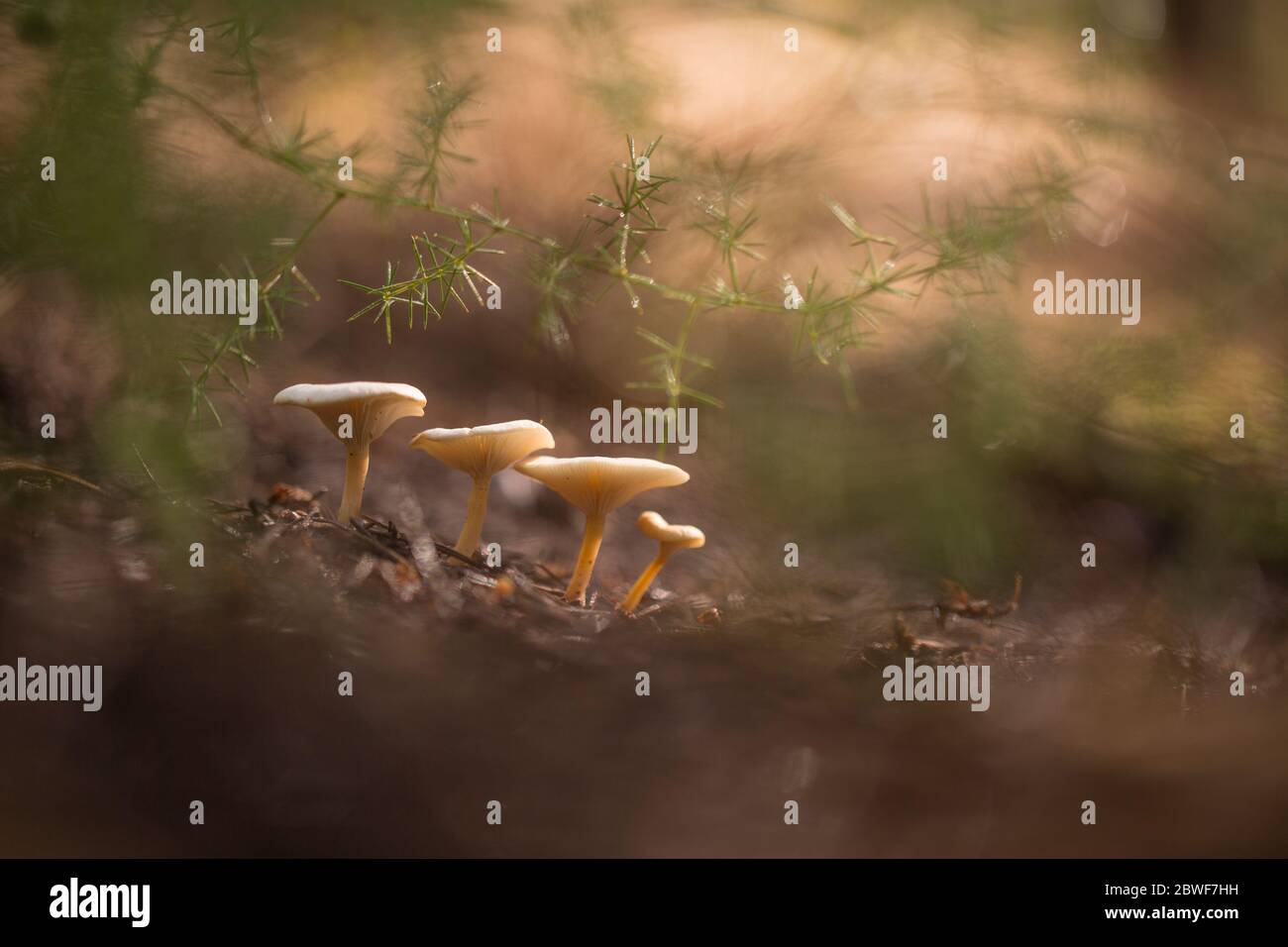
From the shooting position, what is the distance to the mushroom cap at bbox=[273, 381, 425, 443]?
0.97 metres

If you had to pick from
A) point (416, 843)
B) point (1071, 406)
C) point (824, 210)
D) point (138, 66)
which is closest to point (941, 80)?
point (824, 210)

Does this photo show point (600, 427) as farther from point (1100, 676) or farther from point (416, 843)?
point (1100, 676)

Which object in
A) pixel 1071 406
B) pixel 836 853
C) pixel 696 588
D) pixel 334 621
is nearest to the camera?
pixel 334 621

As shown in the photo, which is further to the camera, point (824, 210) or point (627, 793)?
point (824, 210)

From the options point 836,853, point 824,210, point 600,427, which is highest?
point 824,210

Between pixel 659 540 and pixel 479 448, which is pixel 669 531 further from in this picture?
pixel 479 448

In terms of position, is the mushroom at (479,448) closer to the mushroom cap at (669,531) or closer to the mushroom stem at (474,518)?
the mushroom stem at (474,518)

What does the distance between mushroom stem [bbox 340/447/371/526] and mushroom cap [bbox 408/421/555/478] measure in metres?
0.10

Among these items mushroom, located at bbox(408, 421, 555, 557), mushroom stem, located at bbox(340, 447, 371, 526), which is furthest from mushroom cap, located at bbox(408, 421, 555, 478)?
mushroom stem, located at bbox(340, 447, 371, 526)

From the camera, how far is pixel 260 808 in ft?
3.37

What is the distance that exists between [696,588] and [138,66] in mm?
982

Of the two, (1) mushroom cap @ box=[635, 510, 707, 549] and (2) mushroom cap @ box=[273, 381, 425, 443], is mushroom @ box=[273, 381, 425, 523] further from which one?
(1) mushroom cap @ box=[635, 510, 707, 549]

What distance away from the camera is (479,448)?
1017 millimetres

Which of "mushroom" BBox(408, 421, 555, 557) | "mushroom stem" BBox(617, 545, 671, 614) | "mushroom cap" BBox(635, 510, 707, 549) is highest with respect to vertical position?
"mushroom" BBox(408, 421, 555, 557)
